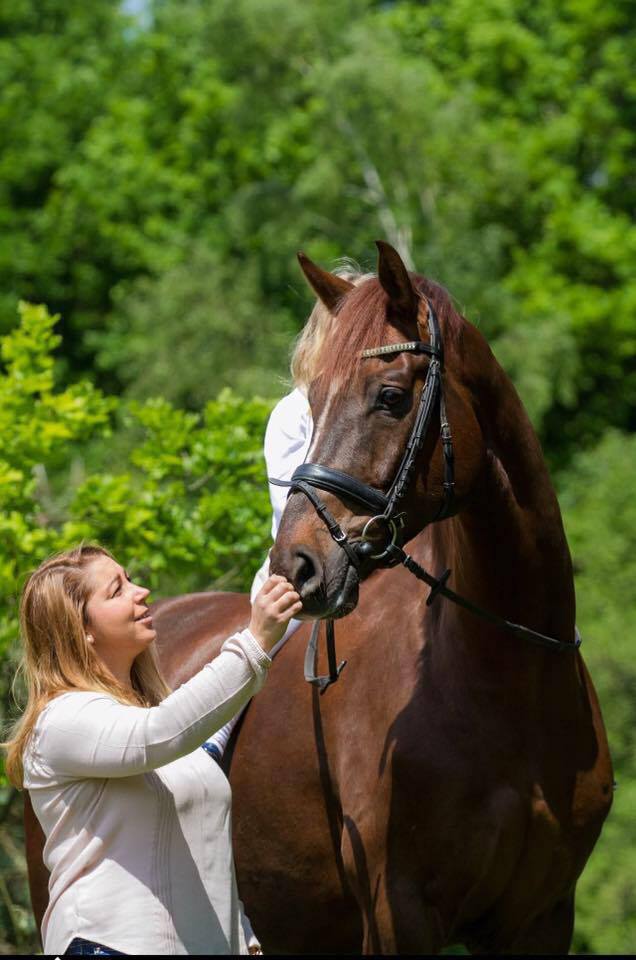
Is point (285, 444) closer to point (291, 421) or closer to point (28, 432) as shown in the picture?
point (291, 421)

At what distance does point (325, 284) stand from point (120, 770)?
1.52 meters

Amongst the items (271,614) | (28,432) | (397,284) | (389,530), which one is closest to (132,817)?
(271,614)

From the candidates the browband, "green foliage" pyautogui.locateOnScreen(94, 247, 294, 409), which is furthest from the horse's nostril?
"green foliage" pyautogui.locateOnScreen(94, 247, 294, 409)

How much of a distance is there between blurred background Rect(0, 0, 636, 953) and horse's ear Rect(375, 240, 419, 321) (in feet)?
43.4

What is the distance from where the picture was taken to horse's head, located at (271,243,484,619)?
309cm

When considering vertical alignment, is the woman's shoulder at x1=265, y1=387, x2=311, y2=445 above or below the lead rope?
above

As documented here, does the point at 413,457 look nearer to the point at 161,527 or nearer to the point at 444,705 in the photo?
the point at 444,705

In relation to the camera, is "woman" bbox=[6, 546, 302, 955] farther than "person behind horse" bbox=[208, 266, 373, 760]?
No

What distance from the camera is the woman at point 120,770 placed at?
2723mm

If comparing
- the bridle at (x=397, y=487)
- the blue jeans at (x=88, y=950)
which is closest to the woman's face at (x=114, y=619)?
the bridle at (x=397, y=487)

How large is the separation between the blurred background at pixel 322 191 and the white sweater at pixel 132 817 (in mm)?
13712

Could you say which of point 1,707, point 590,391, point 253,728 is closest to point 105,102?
point 590,391

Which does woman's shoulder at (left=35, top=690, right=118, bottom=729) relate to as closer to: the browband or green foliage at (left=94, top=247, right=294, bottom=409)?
the browband

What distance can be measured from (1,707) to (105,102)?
24244 mm
